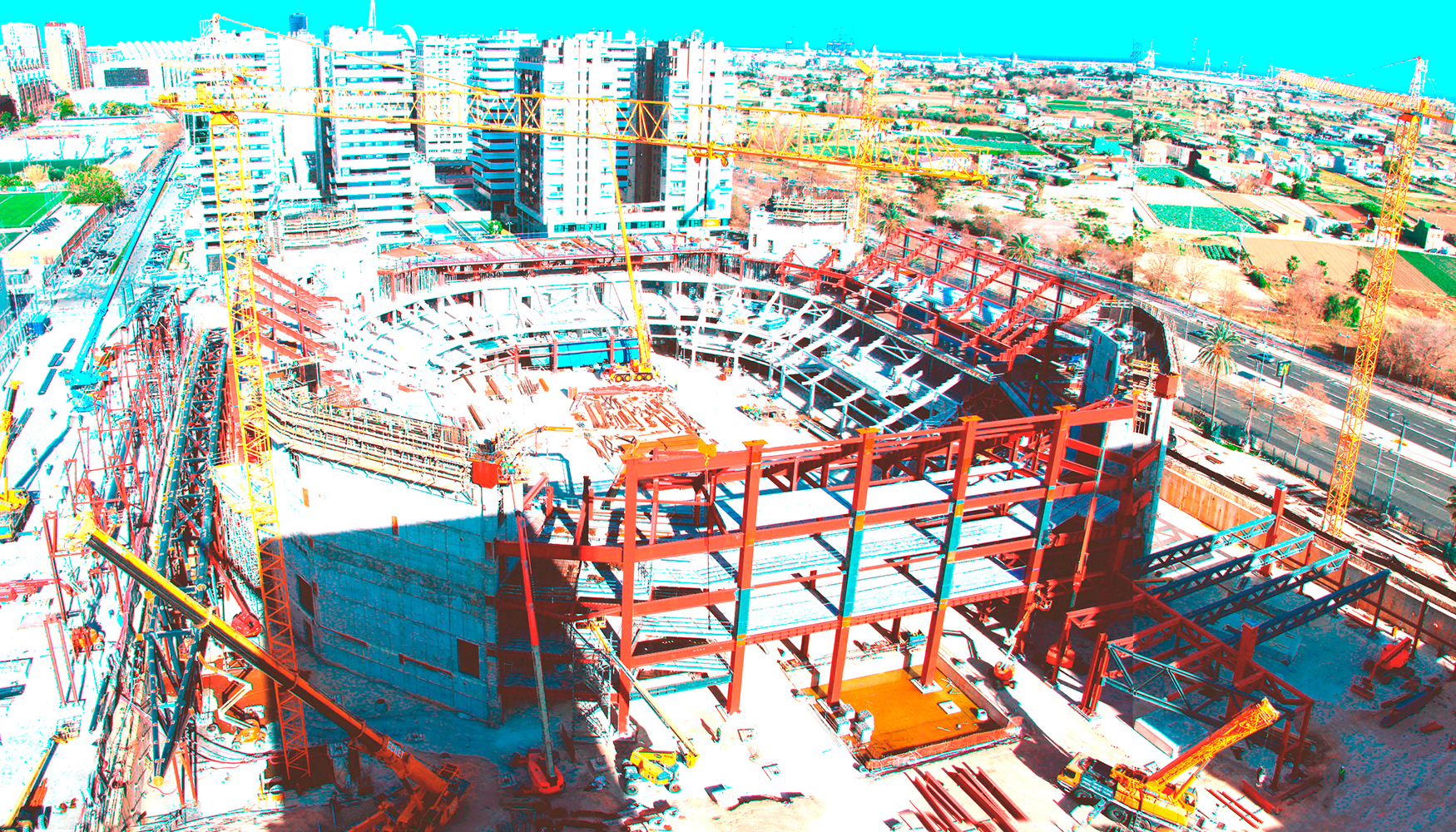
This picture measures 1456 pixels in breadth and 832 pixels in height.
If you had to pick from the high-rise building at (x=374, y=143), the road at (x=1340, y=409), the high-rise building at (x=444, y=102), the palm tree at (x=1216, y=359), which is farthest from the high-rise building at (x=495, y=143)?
the palm tree at (x=1216, y=359)

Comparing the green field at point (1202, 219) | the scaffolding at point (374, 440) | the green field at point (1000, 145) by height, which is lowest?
the scaffolding at point (374, 440)

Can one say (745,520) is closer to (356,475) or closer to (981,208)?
(356,475)

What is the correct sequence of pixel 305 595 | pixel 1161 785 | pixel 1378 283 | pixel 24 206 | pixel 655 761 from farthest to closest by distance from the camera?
pixel 24 206
pixel 1378 283
pixel 305 595
pixel 655 761
pixel 1161 785

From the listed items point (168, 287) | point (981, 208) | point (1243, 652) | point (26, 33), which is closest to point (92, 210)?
point (168, 287)

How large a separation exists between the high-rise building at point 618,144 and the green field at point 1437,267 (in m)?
62.7

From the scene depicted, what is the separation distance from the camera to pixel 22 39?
182625 mm

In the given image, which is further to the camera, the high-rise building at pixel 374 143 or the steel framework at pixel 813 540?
the high-rise building at pixel 374 143

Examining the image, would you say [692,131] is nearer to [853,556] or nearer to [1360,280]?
[1360,280]

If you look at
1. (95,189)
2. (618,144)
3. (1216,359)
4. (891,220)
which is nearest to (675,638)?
(1216,359)

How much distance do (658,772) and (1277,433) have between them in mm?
42985

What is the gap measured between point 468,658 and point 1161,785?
1987 cm

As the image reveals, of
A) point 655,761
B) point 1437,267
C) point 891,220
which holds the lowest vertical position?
point 655,761

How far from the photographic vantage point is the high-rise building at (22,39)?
17438 centimetres

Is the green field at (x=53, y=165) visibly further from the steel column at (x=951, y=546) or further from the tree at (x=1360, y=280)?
the tree at (x=1360, y=280)
